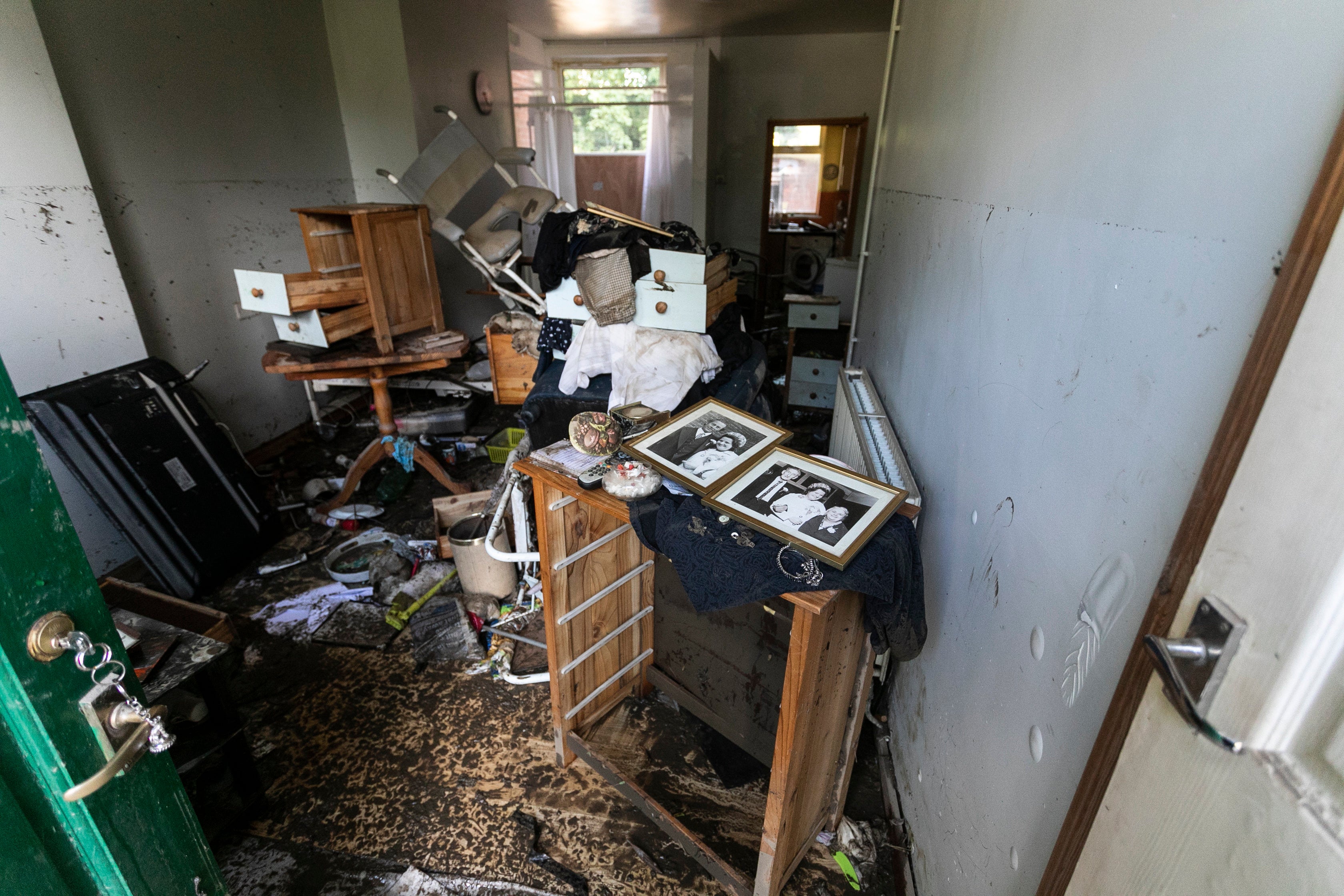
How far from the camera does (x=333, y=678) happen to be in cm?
207

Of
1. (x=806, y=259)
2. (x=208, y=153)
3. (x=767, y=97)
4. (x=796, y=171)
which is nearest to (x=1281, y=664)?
(x=208, y=153)

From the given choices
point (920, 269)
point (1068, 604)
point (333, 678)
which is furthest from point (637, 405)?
point (333, 678)

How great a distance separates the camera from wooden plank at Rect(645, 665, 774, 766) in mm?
1506

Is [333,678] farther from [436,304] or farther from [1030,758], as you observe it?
[1030,758]

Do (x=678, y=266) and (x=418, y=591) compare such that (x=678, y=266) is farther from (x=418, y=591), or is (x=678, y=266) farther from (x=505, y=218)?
(x=418, y=591)

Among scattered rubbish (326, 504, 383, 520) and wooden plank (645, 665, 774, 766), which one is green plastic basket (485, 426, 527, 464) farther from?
wooden plank (645, 665, 774, 766)

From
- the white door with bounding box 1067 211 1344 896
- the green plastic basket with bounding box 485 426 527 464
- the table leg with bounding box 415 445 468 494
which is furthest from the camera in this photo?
the green plastic basket with bounding box 485 426 527 464

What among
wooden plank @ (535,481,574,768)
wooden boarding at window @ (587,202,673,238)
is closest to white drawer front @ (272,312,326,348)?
wooden boarding at window @ (587,202,673,238)

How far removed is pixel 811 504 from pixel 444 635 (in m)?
1.62

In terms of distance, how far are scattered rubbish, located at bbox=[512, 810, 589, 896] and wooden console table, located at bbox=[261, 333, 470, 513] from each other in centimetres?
157

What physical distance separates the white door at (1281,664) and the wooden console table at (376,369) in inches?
107

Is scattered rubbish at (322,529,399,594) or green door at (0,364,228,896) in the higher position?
green door at (0,364,228,896)

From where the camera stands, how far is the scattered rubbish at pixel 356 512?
2.92 meters

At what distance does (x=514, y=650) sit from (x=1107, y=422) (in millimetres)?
1946
